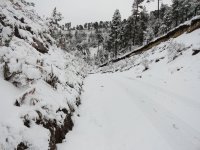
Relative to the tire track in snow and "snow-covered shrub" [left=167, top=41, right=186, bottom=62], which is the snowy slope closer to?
the tire track in snow

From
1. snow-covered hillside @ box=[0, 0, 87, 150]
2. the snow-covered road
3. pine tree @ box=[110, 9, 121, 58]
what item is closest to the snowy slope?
the snow-covered road

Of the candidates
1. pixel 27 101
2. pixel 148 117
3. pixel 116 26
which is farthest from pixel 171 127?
pixel 116 26

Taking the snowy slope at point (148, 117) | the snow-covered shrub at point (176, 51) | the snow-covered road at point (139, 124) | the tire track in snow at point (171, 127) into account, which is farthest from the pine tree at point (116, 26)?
the tire track in snow at point (171, 127)

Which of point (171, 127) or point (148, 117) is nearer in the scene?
point (171, 127)

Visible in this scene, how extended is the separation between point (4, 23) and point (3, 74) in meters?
2.69

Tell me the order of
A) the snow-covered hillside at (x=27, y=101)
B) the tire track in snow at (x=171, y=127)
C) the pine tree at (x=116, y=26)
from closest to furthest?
the snow-covered hillside at (x=27, y=101) < the tire track in snow at (x=171, y=127) < the pine tree at (x=116, y=26)

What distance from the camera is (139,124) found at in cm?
609

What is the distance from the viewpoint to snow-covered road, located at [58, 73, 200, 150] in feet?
16.3

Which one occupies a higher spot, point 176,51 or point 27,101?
point 176,51

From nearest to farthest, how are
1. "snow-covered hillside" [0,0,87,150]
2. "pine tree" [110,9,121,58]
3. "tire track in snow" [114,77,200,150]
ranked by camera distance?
"snow-covered hillside" [0,0,87,150] < "tire track in snow" [114,77,200,150] < "pine tree" [110,9,121,58]

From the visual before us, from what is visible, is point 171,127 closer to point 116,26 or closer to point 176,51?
point 176,51

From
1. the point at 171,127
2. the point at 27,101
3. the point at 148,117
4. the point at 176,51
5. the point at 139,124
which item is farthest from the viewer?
the point at 176,51

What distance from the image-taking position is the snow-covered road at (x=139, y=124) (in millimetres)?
4973

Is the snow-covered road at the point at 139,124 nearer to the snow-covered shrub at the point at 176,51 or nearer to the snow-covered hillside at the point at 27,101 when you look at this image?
the snow-covered hillside at the point at 27,101
